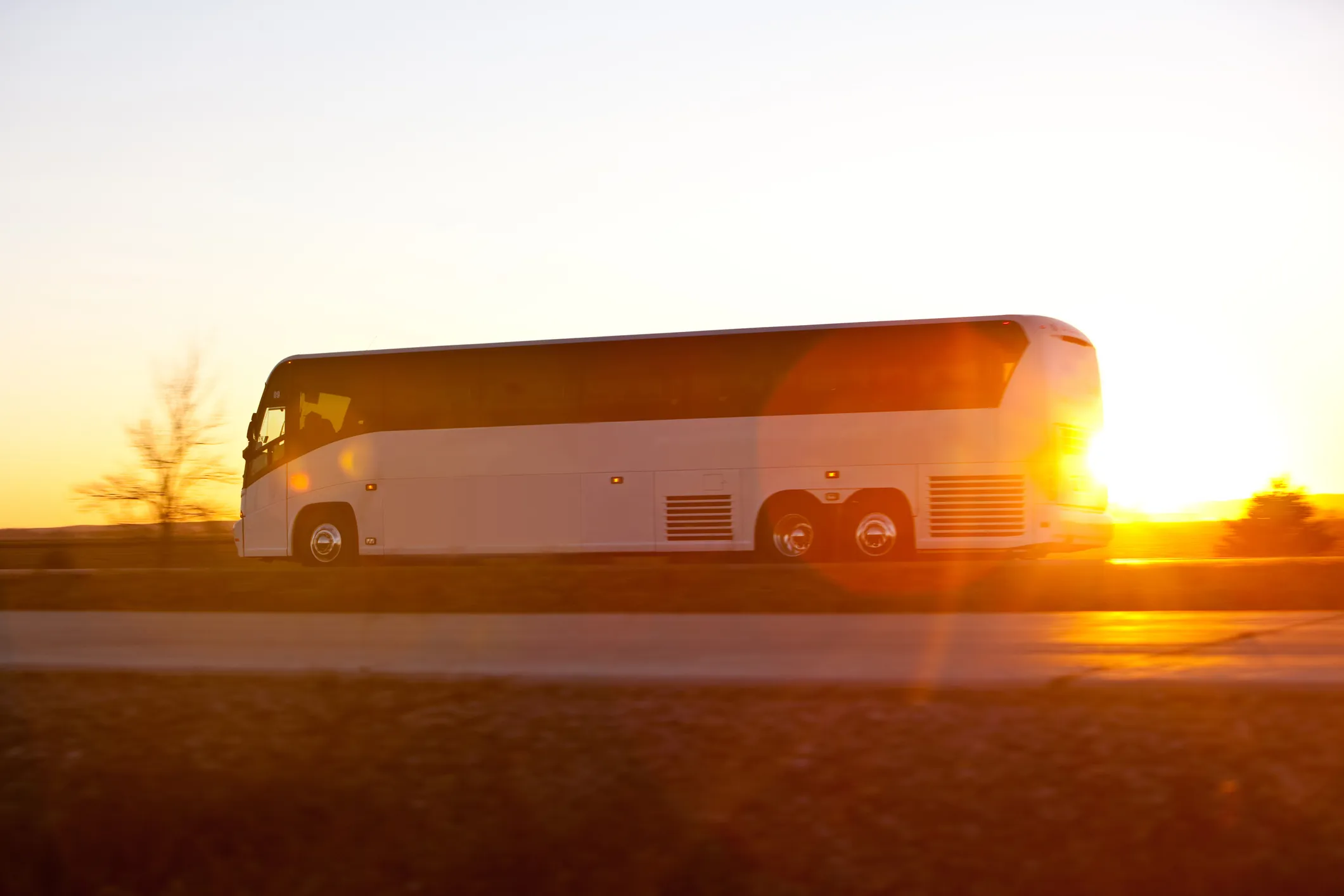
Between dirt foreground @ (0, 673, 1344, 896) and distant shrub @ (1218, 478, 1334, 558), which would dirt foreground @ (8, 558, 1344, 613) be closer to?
dirt foreground @ (0, 673, 1344, 896)

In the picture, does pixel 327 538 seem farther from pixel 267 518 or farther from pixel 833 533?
pixel 833 533

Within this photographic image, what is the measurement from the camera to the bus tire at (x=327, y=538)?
19.4 metres

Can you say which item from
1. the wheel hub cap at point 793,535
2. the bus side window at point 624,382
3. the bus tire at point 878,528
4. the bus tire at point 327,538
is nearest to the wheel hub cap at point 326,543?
the bus tire at point 327,538

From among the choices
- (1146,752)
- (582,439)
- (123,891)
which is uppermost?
(582,439)

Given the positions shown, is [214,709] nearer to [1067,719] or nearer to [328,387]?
[1067,719]

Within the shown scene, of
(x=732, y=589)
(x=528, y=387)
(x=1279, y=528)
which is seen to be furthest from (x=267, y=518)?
(x=1279, y=528)

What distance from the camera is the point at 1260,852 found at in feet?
15.1

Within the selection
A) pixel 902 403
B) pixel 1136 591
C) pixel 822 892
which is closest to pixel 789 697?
pixel 822 892

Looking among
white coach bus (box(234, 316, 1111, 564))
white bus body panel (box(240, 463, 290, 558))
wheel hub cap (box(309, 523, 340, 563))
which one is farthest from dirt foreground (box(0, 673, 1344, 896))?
white bus body panel (box(240, 463, 290, 558))

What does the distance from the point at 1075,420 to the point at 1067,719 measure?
39.8 ft

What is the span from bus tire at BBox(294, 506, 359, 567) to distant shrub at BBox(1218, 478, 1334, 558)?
53.9 feet

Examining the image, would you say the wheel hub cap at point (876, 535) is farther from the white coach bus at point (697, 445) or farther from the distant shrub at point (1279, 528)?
the distant shrub at point (1279, 528)

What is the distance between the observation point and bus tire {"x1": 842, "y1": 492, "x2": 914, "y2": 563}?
1730cm

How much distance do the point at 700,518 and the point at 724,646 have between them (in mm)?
9079
